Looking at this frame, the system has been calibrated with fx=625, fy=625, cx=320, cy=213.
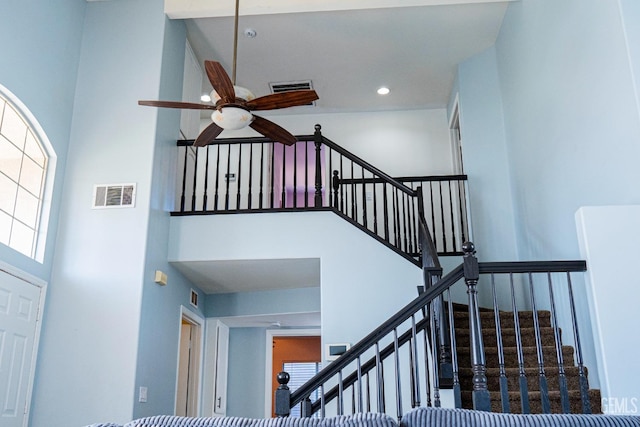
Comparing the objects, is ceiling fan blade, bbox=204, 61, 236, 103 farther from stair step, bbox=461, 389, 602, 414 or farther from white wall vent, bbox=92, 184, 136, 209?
stair step, bbox=461, 389, 602, 414

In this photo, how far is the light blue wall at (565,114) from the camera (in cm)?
405

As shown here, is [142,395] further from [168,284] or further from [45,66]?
[45,66]

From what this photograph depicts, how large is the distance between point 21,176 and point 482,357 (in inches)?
161

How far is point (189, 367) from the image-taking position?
752 cm

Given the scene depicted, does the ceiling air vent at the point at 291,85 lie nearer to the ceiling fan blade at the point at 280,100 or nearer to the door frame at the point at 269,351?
the door frame at the point at 269,351

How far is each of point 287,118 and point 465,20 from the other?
10.5 ft

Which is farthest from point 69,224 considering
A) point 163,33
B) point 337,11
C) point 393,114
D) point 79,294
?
point 393,114

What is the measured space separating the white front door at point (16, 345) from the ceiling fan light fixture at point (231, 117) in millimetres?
2120

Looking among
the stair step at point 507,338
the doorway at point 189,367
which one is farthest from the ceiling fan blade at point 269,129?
the doorway at point 189,367

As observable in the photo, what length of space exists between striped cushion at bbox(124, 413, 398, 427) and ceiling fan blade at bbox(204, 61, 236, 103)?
242cm

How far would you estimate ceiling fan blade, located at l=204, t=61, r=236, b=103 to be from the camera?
13.3 feet

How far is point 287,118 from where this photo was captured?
9.29m

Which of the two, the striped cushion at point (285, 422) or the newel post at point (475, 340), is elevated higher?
the newel post at point (475, 340)

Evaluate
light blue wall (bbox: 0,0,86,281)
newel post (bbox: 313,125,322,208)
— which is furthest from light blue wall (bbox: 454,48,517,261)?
light blue wall (bbox: 0,0,86,281)
